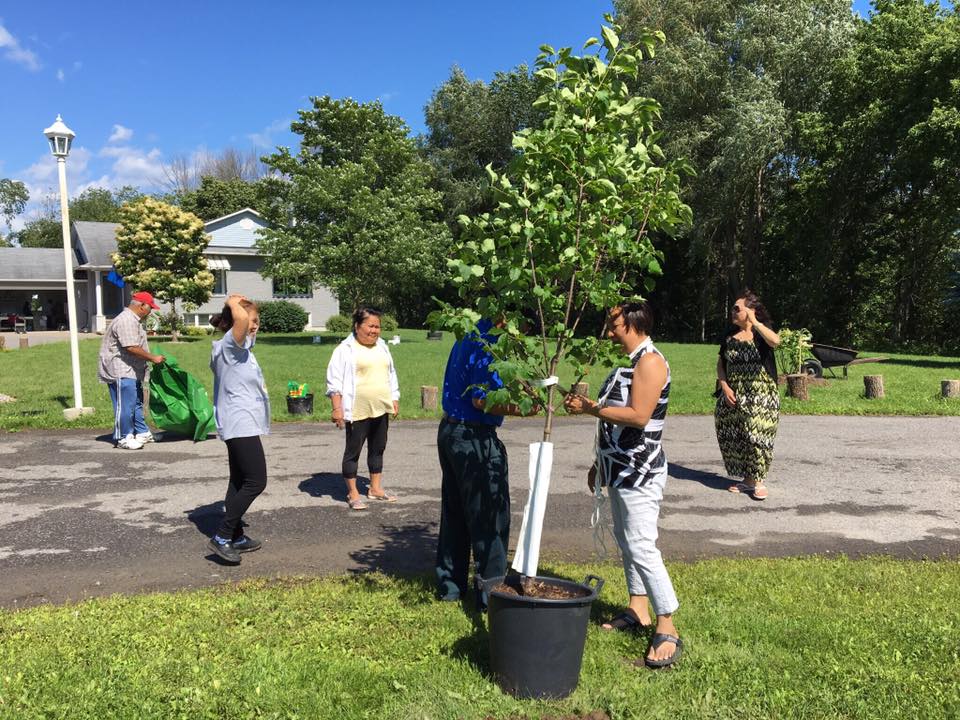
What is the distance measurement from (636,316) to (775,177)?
112 feet

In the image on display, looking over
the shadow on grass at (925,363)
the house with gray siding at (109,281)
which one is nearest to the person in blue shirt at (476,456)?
the shadow on grass at (925,363)

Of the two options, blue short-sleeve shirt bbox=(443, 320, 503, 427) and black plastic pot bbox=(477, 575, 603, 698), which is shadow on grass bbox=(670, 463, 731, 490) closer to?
blue short-sleeve shirt bbox=(443, 320, 503, 427)

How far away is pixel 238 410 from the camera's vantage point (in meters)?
5.19

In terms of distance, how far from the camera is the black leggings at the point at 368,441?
664cm

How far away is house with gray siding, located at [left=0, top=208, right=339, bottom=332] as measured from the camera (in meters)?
41.4

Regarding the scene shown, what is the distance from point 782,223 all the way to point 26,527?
115 feet

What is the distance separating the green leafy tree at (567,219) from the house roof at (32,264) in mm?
50096

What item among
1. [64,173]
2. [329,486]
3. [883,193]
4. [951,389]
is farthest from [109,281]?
[951,389]

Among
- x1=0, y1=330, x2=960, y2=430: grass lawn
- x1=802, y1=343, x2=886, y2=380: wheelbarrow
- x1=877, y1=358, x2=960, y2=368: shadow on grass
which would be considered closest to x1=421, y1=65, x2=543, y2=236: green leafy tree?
x1=0, y1=330, x2=960, y2=430: grass lawn

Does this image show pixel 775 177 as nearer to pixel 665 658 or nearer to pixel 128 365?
pixel 128 365

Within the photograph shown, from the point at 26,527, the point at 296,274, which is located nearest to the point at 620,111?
the point at 26,527

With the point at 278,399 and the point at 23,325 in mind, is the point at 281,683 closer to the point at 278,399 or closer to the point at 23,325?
the point at 278,399

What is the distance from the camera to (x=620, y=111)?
11.2 ft

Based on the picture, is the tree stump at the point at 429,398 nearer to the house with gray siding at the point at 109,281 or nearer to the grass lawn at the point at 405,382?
the grass lawn at the point at 405,382
